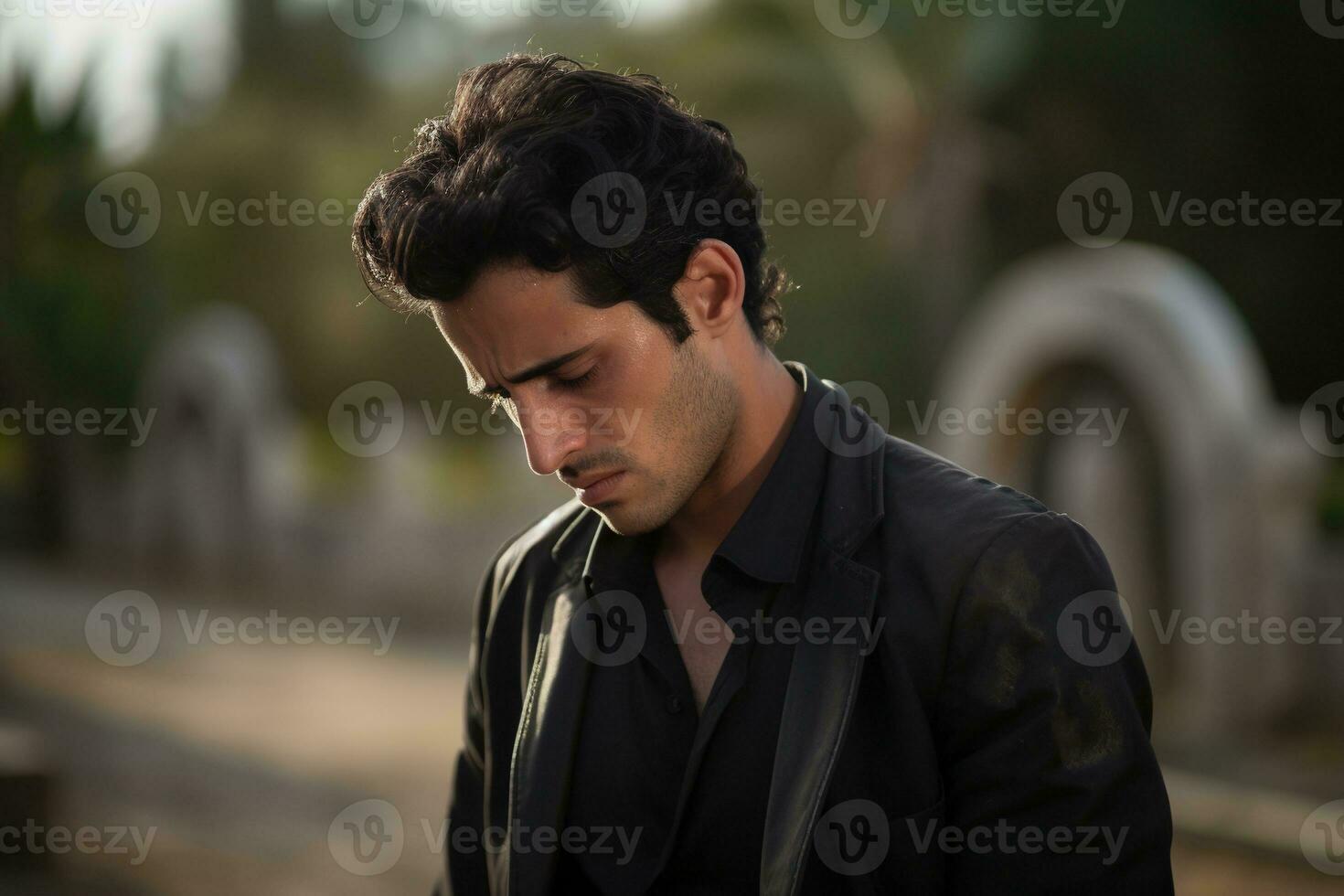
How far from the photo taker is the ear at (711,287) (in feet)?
7.86

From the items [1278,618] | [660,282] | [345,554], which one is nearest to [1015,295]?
[1278,618]

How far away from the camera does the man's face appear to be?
229 cm

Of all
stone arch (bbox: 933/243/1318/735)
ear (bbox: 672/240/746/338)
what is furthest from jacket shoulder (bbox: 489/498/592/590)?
stone arch (bbox: 933/243/1318/735)

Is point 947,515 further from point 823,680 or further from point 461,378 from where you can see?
point 461,378

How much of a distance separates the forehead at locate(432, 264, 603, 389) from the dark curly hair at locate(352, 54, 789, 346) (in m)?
0.02

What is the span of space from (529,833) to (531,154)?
44.1 inches

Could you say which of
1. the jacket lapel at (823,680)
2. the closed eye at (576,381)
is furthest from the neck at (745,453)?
the closed eye at (576,381)

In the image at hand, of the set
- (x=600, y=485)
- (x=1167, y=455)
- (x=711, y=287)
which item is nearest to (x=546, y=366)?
(x=600, y=485)

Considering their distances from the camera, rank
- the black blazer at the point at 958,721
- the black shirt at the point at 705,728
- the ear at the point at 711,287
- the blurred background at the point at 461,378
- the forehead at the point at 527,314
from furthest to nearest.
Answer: the blurred background at the point at 461,378, the ear at the point at 711,287, the forehead at the point at 527,314, the black shirt at the point at 705,728, the black blazer at the point at 958,721

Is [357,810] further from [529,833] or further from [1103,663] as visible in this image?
[1103,663]

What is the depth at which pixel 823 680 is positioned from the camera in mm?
2139

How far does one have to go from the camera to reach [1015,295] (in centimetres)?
991

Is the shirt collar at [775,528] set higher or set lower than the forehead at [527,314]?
lower

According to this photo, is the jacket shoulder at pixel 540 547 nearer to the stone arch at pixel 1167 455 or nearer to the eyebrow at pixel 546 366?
the eyebrow at pixel 546 366
